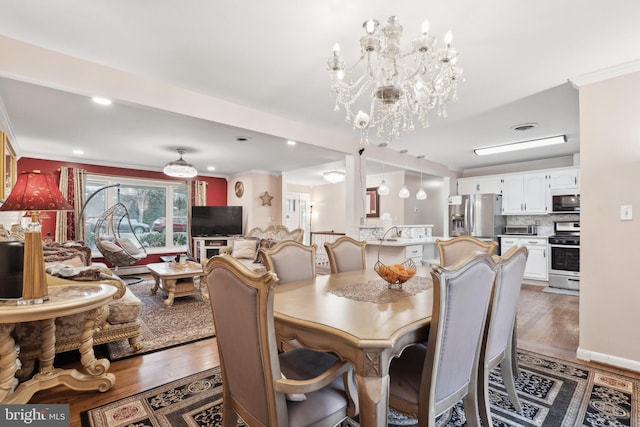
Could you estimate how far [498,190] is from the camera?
6281mm

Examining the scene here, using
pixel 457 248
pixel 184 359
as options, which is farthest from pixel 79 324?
pixel 457 248

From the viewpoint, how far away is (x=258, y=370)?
43.8 inches

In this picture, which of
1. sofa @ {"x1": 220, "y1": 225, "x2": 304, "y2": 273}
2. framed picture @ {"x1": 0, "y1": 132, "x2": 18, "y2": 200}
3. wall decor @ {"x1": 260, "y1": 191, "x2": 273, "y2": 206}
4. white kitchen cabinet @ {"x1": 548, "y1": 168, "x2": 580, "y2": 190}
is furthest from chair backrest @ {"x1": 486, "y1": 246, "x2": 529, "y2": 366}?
wall decor @ {"x1": 260, "y1": 191, "x2": 273, "y2": 206}

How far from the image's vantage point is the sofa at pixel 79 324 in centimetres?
226

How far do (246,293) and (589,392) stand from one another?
2.46 m

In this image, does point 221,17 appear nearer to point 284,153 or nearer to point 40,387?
point 40,387

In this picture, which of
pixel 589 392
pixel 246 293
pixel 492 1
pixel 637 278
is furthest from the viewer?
pixel 637 278

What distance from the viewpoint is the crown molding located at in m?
2.42

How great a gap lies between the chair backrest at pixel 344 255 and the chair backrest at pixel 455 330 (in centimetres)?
138

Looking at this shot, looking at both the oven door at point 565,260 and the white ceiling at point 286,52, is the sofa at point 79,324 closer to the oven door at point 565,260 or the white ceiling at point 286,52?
the white ceiling at point 286,52

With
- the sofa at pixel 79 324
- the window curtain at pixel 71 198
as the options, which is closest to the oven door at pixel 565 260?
the sofa at pixel 79 324

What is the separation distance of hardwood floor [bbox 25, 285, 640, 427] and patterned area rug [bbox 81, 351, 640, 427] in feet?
0.38

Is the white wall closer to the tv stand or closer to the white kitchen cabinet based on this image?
the white kitchen cabinet

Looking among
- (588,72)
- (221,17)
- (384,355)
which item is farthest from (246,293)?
(588,72)
